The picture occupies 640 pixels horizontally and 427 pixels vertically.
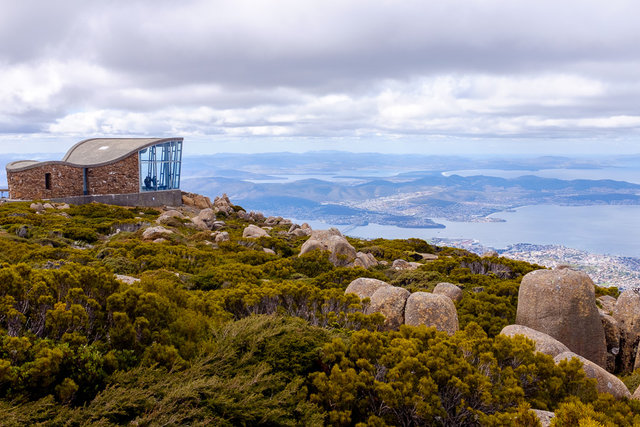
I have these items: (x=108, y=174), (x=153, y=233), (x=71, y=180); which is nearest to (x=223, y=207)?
(x=108, y=174)

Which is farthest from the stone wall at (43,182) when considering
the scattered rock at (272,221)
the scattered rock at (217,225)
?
the scattered rock at (272,221)

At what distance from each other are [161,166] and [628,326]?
1385 inches

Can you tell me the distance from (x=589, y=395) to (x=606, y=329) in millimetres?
Result: 5330

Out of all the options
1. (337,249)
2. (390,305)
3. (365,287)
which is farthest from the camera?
(337,249)

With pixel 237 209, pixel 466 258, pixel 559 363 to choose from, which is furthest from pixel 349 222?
pixel 559 363

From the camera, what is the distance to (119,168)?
36031 millimetres

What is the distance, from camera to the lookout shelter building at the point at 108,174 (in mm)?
33656

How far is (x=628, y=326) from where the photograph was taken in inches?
427

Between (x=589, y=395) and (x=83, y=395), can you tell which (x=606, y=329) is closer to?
(x=589, y=395)

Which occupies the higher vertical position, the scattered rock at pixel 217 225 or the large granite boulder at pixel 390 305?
the large granite boulder at pixel 390 305

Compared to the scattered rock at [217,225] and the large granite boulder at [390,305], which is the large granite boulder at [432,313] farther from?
the scattered rock at [217,225]

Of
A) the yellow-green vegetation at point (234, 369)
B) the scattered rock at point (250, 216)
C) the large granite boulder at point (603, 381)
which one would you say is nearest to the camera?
the yellow-green vegetation at point (234, 369)

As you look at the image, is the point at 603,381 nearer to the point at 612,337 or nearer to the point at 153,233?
the point at 612,337

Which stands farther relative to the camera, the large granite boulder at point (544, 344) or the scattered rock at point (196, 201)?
the scattered rock at point (196, 201)
